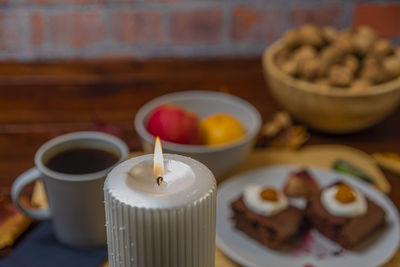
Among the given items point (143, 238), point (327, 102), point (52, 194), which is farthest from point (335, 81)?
point (143, 238)

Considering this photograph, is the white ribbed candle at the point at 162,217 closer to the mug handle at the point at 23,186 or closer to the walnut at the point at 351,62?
the mug handle at the point at 23,186

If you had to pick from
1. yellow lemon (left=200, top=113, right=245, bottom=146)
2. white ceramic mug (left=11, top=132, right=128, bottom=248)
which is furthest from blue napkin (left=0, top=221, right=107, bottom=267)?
yellow lemon (left=200, top=113, right=245, bottom=146)

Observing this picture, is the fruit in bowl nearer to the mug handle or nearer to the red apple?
the red apple

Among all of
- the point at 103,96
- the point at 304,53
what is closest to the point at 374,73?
the point at 304,53

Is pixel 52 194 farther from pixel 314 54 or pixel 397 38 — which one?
pixel 397 38

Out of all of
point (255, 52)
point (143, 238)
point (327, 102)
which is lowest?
point (255, 52)

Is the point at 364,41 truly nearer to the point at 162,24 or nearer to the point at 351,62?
the point at 351,62

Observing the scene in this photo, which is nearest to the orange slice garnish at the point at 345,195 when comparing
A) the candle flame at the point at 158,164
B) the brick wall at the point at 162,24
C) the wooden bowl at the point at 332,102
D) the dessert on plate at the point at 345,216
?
the dessert on plate at the point at 345,216
